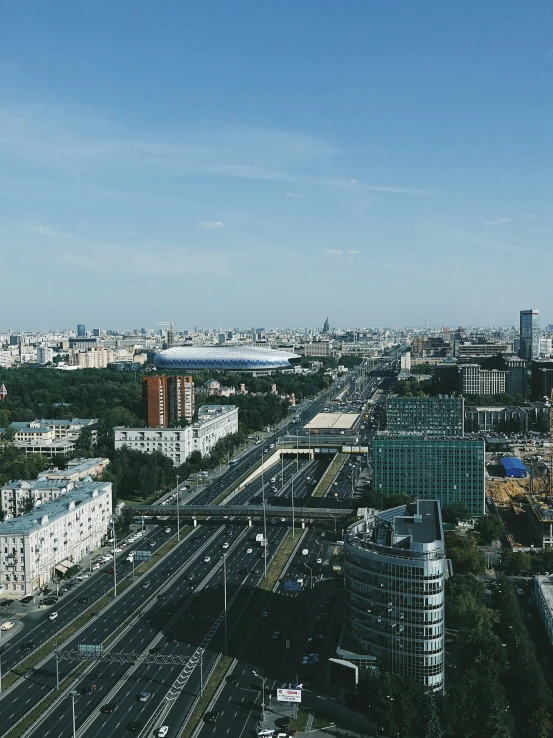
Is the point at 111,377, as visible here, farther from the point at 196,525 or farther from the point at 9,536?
the point at 9,536

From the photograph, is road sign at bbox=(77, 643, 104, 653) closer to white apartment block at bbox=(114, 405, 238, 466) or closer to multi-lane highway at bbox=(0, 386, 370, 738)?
multi-lane highway at bbox=(0, 386, 370, 738)

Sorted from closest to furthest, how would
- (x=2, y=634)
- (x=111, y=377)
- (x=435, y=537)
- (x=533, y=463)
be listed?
(x=435, y=537) → (x=2, y=634) → (x=533, y=463) → (x=111, y=377)

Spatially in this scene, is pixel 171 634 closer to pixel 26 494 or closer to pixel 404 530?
pixel 404 530

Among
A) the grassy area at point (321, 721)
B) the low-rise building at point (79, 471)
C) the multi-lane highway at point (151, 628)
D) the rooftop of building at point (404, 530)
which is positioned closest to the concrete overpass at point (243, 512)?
the multi-lane highway at point (151, 628)

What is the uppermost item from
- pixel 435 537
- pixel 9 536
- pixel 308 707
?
pixel 435 537

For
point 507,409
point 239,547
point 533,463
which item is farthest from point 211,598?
point 507,409

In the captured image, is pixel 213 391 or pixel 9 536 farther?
pixel 213 391

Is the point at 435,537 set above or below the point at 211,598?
above
